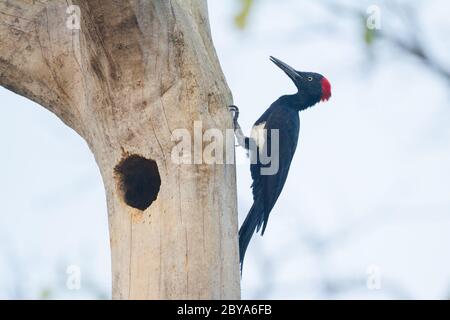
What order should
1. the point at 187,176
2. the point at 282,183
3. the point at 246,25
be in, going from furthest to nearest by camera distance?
the point at 282,183 → the point at 187,176 → the point at 246,25

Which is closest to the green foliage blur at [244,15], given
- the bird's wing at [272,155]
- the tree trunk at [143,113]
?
the tree trunk at [143,113]

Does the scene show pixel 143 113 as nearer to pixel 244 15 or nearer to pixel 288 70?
pixel 244 15

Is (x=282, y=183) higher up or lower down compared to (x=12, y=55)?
lower down

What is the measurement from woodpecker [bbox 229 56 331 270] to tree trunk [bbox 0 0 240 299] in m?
0.92

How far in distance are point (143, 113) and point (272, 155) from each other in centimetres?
209

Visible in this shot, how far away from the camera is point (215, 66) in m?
3.44

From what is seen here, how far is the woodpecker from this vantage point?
15.1 feet

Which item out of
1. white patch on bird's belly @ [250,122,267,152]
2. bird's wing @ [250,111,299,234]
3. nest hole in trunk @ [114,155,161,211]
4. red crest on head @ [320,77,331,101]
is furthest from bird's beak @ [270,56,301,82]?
nest hole in trunk @ [114,155,161,211]

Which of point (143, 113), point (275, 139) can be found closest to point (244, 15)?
point (143, 113)

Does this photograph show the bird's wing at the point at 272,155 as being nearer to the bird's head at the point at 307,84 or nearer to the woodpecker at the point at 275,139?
the woodpecker at the point at 275,139

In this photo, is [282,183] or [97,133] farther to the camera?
[282,183]
